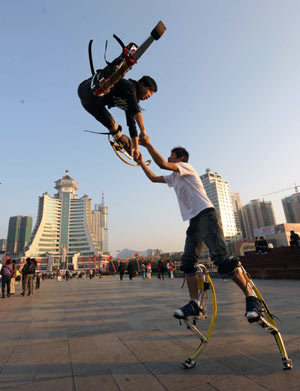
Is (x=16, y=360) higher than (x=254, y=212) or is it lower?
lower

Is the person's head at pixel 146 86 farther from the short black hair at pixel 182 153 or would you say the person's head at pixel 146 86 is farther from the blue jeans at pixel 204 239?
the blue jeans at pixel 204 239

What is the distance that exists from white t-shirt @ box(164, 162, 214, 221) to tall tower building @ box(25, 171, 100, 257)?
518 ft

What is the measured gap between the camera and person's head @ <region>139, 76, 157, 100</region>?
140 inches

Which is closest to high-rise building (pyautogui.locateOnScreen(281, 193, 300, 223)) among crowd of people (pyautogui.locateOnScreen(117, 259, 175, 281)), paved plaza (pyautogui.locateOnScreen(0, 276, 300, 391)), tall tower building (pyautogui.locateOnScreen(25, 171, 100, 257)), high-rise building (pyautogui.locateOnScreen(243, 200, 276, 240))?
high-rise building (pyautogui.locateOnScreen(243, 200, 276, 240))

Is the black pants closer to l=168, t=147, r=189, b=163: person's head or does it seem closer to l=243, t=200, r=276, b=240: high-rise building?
l=168, t=147, r=189, b=163: person's head

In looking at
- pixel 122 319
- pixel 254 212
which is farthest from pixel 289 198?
pixel 122 319

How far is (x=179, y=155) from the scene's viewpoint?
11.2 ft

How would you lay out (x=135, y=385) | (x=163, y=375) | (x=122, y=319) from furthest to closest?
(x=122, y=319) → (x=163, y=375) → (x=135, y=385)

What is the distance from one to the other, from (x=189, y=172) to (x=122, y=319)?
3.74 meters

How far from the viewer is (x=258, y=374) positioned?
2061 millimetres

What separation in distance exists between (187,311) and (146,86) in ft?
10.4

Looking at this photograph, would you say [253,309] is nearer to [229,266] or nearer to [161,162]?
[229,266]

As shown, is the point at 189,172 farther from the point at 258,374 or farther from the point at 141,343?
the point at 141,343

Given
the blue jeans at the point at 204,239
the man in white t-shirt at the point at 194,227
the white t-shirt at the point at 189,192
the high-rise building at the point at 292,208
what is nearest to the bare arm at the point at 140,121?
the man in white t-shirt at the point at 194,227
